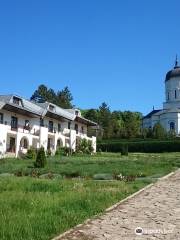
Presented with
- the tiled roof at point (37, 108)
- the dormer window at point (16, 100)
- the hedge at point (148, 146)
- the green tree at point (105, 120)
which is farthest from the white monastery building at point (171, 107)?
the dormer window at point (16, 100)

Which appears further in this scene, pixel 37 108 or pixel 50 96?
pixel 50 96

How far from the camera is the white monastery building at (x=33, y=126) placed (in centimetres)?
4950

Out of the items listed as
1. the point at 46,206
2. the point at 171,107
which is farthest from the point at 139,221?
the point at 171,107

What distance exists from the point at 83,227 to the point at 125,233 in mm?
985

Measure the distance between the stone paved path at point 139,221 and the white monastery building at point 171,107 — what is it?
77.7 metres

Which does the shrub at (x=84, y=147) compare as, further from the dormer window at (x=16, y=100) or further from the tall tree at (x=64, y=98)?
the tall tree at (x=64, y=98)

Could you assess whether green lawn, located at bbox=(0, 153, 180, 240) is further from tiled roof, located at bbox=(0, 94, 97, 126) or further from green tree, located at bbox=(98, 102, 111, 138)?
green tree, located at bbox=(98, 102, 111, 138)

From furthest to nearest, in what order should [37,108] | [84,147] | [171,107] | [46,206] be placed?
[171,107] → [84,147] → [37,108] → [46,206]

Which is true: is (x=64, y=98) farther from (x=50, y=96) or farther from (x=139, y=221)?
(x=139, y=221)

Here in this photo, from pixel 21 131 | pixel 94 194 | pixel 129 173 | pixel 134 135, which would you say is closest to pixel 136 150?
pixel 134 135

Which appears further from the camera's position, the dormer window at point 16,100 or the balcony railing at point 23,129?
the dormer window at point 16,100

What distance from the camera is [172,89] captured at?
9662cm

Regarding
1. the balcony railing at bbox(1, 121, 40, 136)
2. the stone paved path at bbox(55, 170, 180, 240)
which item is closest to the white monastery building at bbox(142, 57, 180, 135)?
the balcony railing at bbox(1, 121, 40, 136)

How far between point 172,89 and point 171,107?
12.8ft
